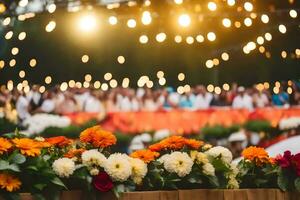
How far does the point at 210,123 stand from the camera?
8.27 m

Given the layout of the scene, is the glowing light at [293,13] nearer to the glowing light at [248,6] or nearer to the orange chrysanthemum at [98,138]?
the glowing light at [248,6]

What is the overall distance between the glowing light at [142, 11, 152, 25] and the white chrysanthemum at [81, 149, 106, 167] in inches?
183

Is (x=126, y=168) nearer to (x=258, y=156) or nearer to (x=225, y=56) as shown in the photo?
(x=258, y=156)

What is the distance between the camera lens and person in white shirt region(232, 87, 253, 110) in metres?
8.23

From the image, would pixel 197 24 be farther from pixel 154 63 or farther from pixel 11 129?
pixel 11 129

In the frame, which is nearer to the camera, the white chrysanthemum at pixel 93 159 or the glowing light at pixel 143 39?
the white chrysanthemum at pixel 93 159

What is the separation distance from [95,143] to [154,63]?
4.68 m

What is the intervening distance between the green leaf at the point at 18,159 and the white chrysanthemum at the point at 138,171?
0.65 meters

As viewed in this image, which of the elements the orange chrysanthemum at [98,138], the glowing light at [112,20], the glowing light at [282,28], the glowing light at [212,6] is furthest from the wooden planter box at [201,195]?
the glowing light at [112,20]

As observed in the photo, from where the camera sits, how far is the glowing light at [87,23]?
27.2 ft

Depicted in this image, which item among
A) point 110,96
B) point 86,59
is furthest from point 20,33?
point 110,96

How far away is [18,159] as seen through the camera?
3305 mm

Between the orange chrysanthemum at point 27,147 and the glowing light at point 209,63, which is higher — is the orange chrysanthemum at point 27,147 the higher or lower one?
the lower one

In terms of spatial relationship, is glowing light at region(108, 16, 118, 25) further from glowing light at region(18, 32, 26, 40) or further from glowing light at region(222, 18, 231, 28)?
glowing light at region(222, 18, 231, 28)
